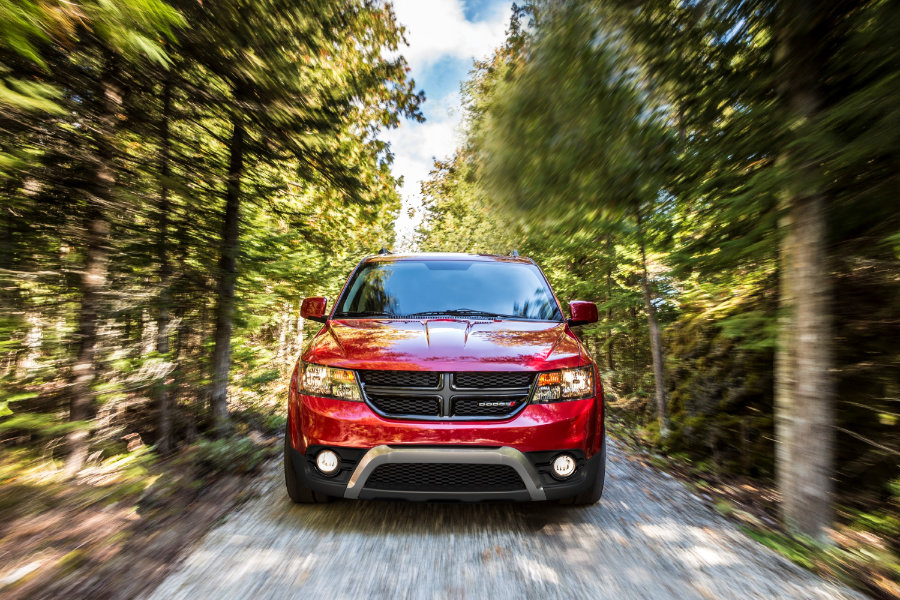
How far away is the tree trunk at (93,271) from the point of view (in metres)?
3.22

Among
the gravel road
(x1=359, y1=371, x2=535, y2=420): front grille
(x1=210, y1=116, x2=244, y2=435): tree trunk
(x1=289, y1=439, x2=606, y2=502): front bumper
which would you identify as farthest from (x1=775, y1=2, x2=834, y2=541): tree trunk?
(x1=210, y1=116, x2=244, y2=435): tree trunk

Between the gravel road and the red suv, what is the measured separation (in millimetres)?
277

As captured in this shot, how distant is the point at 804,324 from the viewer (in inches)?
117

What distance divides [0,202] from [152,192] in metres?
1.01

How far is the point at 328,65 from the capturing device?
18.8 ft

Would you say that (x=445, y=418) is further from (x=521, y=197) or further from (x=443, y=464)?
(x=521, y=197)

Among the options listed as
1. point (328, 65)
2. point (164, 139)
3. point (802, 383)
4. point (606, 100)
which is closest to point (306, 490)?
point (164, 139)

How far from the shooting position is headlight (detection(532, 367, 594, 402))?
2896mm

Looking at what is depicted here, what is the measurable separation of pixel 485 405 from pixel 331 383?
99 cm

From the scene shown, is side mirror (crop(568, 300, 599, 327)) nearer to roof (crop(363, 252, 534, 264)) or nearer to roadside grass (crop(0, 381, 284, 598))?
roof (crop(363, 252, 534, 264))

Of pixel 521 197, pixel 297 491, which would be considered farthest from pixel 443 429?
pixel 521 197

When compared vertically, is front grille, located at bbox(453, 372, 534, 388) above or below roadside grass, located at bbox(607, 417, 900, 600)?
above

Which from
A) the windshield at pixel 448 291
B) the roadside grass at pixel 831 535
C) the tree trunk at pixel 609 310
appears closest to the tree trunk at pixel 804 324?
the roadside grass at pixel 831 535

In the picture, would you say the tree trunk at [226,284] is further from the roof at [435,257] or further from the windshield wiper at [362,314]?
the windshield wiper at [362,314]
